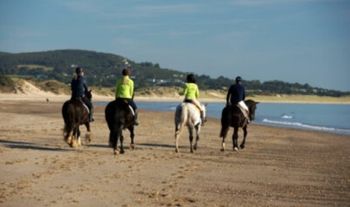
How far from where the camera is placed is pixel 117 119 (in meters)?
18.4

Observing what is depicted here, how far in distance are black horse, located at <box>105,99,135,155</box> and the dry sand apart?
1.41 ft

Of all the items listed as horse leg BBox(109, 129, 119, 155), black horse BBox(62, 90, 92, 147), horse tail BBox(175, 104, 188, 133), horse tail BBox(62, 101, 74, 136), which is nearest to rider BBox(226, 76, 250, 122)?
horse tail BBox(175, 104, 188, 133)

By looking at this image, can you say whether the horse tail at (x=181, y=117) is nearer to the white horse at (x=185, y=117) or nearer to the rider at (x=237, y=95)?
the white horse at (x=185, y=117)

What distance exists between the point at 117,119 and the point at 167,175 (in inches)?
188

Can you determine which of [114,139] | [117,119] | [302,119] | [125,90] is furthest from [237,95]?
[302,119]

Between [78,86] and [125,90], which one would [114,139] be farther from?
[78,86]

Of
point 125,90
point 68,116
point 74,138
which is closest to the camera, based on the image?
point 125,90

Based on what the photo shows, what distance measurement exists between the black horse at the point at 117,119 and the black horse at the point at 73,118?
1.21 m

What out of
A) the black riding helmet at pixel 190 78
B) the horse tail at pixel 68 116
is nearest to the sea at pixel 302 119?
the black riding helmet at pixel 190 78

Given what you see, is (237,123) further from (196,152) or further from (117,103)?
(117,103)

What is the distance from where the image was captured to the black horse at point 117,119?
18.3 metres

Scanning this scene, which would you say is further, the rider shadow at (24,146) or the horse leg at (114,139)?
the rider shadow at (24,146)

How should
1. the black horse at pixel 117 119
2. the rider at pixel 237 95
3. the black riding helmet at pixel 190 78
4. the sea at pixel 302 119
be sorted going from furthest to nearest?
the sea at pixel 302 119
the rider at pixel 237 95
the black riding helmet at pixel 190 78
the black horse at pixel 117 119

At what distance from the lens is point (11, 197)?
10586mm
